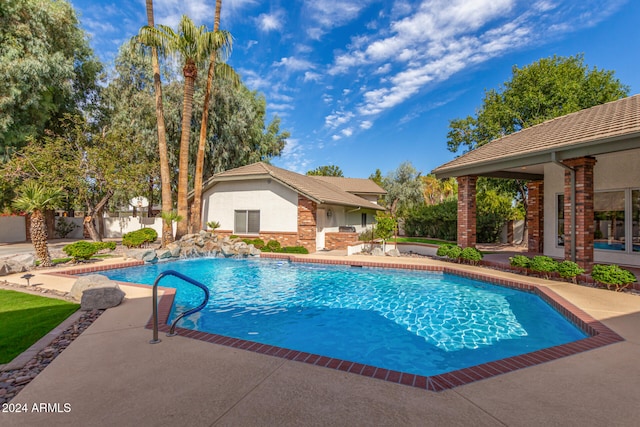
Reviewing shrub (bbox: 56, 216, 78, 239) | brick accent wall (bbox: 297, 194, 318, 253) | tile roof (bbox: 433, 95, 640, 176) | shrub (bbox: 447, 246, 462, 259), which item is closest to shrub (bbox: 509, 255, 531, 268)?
shrub (bbox: 447, 246, 462, 259)

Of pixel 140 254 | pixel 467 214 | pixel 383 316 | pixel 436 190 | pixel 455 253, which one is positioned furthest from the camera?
pixel 436 190

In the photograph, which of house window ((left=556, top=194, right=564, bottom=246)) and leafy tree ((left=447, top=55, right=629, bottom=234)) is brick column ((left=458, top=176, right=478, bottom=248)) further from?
leafy tree ((left=447, top=55, right=629, bottom=234))

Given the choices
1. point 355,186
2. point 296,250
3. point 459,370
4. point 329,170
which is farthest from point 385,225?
point 329,170

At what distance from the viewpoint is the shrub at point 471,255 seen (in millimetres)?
11125

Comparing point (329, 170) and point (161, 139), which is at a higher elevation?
point (329, 170)

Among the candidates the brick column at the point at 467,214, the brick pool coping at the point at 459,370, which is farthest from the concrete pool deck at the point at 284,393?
the brick column at the point at 467,214

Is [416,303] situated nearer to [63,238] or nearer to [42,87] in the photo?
[42,87]

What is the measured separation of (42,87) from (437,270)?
23622 mm

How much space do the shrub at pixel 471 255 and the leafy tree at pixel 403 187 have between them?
24748 mm

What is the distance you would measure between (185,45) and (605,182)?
19.8 meters

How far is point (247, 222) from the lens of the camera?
60.4 feet

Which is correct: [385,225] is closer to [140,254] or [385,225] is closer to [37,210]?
[140,254]

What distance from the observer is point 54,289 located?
7.61 metres

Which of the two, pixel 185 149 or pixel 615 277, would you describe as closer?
pixel 615 277
